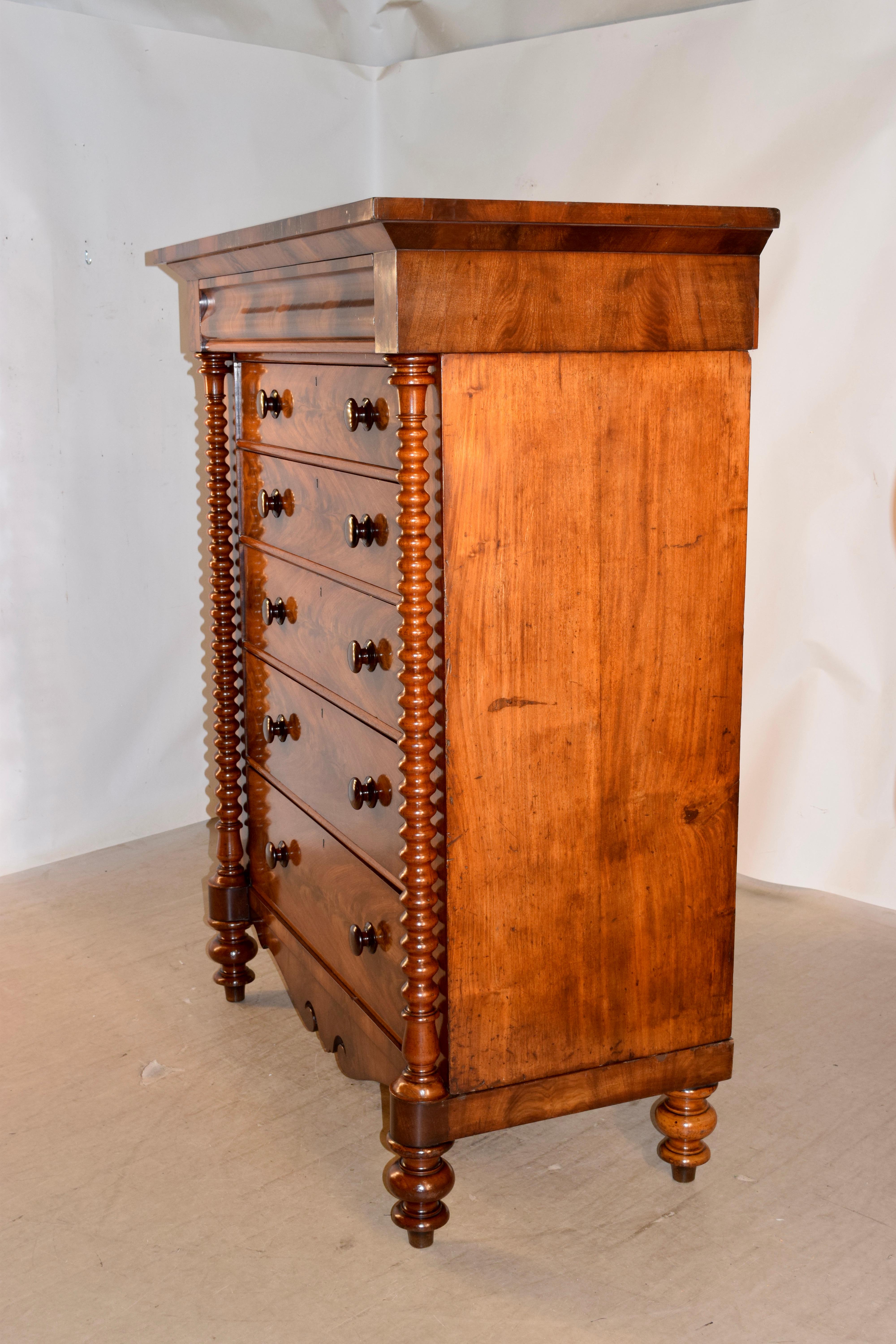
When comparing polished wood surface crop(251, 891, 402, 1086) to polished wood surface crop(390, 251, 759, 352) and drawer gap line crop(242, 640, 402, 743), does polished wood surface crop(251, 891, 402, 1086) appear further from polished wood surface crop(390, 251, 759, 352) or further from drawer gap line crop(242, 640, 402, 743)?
polished wood surface crop(390, 251, 759, 352)

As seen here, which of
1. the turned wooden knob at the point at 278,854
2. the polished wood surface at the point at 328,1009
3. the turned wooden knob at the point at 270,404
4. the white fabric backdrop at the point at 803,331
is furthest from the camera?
the white fabric backdrop at the point at 803,331

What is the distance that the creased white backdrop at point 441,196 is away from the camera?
9.30 ft

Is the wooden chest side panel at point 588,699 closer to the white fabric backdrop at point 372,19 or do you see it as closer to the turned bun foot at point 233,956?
the turned bun foot at point 233,956

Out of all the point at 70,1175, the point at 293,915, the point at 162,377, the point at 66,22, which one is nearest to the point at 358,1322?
the point at 70,1175

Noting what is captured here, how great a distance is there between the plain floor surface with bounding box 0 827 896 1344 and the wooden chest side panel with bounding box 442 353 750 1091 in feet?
0.91

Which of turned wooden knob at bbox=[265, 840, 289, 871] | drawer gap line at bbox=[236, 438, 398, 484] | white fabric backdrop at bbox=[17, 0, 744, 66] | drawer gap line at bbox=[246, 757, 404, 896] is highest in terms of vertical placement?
white fabric backdrop at bbox=[17, 0, 744, 66]

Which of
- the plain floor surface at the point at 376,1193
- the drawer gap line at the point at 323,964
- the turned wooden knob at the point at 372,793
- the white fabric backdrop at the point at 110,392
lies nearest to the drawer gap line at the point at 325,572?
the turned wooden knob at the point at 372,793

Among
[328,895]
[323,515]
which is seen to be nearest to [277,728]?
[328,895]

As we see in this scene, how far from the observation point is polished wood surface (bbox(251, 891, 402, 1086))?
1877 millimetres

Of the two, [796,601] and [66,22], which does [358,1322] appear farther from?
[66,22]

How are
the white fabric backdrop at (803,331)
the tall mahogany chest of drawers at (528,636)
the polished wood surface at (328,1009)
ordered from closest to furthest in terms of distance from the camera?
the tall mahogany chest of drawers at (528,636) → the polished wood surface at (328,1009) → the white fabric backdrop at (803,331)

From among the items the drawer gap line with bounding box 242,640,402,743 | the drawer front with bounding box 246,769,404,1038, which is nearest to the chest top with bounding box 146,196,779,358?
the drawer gap line with bounding box 242,640,402,743

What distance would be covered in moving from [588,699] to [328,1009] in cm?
76

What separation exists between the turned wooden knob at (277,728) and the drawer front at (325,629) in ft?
0.33
